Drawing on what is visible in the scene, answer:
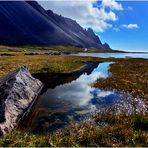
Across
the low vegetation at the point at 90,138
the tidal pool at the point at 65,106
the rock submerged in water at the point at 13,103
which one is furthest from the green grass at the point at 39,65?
the low vegetation at the point at 90,138

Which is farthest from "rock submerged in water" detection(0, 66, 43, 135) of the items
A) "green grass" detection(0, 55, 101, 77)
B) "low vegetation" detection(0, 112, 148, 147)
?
"green grass" detection(0, 55, 101, 77)

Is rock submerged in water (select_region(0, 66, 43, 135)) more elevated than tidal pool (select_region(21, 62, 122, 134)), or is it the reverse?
rock submerged in water (select_region(0, 66, 43, 135))

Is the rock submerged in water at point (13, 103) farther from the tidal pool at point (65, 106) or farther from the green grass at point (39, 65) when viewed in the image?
the green grass at point (39, 65)

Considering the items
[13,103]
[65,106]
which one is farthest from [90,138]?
[65,106]

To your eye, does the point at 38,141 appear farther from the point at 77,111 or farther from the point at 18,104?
the point at 77,111

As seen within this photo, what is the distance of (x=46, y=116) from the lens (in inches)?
758

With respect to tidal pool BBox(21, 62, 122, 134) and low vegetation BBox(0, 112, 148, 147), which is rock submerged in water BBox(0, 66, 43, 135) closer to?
tidal pool BBox(21, 62, 122, 134)

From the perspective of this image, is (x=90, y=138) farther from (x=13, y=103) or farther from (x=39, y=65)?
(x=39, y=65)

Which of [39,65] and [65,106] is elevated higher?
[39,65]

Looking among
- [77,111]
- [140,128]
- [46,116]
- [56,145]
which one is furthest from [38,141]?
[77,111]

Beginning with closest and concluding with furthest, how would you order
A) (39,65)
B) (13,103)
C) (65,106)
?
(13,103), (65,106), (39,65)

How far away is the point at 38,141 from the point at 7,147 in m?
1.42

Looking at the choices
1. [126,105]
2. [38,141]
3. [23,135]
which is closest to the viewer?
[38,141]

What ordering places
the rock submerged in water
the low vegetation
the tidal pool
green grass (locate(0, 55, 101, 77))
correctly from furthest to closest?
1. green grass (locate(0, 55, 101, 77))
2. the tidal pool
3. the rock submerged in water
4. the low vegetation
